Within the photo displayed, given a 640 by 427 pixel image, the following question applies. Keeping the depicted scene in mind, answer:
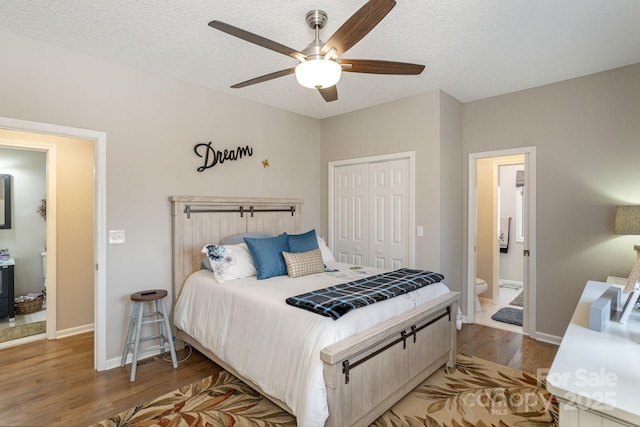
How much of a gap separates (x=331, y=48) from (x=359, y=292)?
1593 mm

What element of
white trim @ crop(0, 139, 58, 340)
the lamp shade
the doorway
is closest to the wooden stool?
white trim @ crop(0, 139, 58, 340)

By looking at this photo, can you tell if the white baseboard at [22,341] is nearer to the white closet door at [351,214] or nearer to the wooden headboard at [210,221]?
the wooden headboard at [210,221]

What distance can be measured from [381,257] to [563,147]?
7.40 feet

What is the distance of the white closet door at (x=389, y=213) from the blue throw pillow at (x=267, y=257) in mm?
1485

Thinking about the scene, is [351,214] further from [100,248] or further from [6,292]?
[6,292]

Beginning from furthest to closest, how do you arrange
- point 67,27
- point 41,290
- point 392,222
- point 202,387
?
point 41,290 < point 392,222 < point 202,387 < point 67,27

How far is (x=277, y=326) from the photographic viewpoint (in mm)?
2135

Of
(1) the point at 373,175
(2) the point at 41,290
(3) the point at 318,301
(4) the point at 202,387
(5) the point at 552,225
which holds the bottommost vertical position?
(4) the point at 202,387

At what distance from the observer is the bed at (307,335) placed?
1843 mm

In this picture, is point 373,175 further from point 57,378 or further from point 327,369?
point 57,378

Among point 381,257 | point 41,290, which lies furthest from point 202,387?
point 41,290

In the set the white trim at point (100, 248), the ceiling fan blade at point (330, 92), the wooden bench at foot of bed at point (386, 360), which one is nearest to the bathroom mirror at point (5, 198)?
the white trim at point (100, 248)

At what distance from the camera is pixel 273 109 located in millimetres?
4199

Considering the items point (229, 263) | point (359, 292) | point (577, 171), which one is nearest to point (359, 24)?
point (359, 292)
